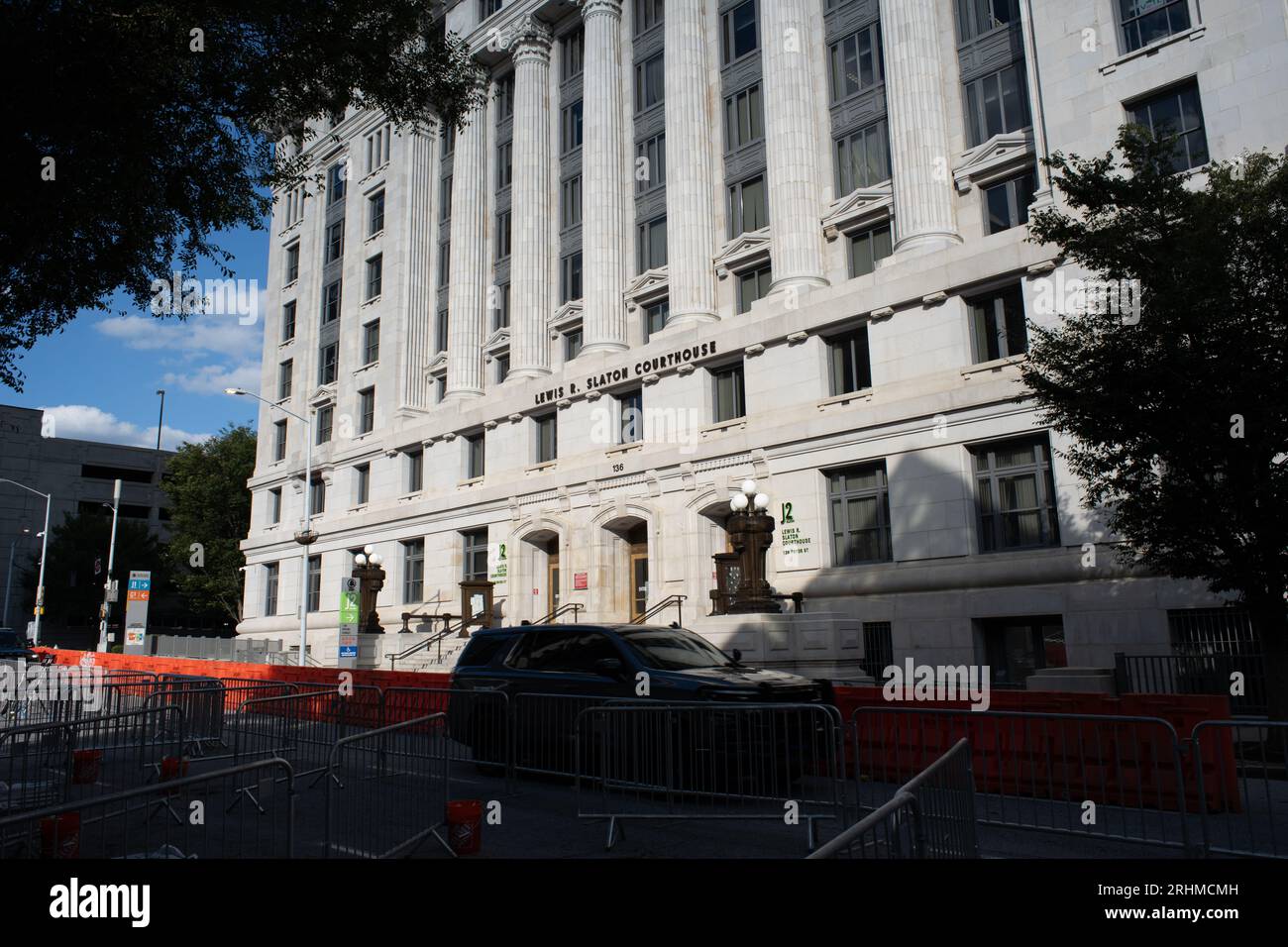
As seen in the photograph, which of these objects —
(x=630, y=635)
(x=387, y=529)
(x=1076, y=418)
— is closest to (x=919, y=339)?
(x=1076, y=418)

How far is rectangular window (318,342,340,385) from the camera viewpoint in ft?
148

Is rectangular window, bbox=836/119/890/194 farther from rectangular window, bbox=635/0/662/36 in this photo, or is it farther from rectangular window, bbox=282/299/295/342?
rectangular window, bbox=282/299/295/342

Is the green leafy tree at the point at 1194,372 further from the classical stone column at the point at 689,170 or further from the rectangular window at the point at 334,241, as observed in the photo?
the rectangular window at the point at 334,241

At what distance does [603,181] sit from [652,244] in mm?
3053

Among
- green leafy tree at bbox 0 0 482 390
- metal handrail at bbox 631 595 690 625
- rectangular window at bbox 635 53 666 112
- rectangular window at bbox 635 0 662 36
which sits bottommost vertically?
metal handrail at bbox 631 595 690 625

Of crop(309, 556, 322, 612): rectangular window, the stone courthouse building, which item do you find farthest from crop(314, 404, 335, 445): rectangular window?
crop(309, 556, 322, 612): rectangular window

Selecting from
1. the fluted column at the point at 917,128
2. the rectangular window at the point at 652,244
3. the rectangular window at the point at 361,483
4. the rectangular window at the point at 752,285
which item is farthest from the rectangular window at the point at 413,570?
the fluted column at the point at 917,128

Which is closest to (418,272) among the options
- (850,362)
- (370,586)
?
(370,586)

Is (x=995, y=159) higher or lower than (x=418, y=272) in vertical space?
lower

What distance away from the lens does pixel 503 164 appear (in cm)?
3788

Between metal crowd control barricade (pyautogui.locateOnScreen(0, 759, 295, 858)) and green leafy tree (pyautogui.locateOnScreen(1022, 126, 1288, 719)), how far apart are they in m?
12.1

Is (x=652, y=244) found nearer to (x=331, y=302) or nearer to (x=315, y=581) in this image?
(x=331, y=302)

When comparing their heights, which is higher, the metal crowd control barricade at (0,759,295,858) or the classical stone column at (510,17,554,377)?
the classical stone column at (510,17,554,377)
